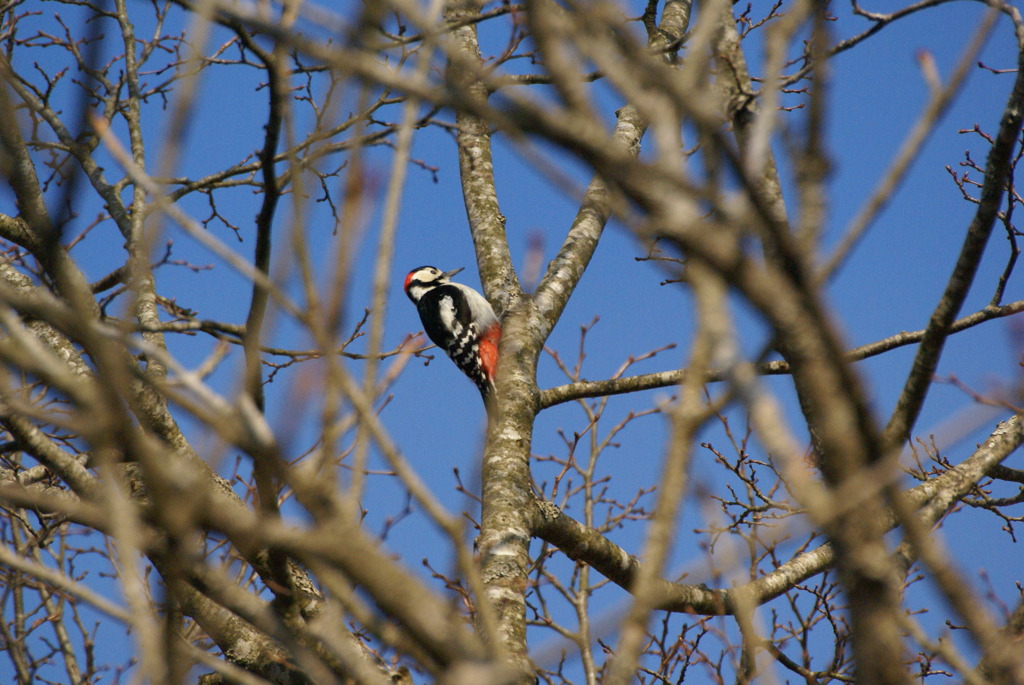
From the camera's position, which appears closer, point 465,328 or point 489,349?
point 489,349

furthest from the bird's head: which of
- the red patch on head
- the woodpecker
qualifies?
the red patch on head

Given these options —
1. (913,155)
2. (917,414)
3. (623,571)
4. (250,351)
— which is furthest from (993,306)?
(250,351)

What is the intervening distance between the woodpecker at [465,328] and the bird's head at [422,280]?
65 cm

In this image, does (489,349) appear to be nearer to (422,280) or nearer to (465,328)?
(465,328)

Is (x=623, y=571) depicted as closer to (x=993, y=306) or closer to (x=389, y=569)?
(x=993, y=306)

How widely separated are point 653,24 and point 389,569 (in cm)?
618

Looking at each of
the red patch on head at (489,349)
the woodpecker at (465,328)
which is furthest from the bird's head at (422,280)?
the red patch on head at (489,349)

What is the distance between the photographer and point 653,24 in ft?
20.9

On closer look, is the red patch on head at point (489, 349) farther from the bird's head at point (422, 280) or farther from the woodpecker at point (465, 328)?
the bird's head at point (422, 280)

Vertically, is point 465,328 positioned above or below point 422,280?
below

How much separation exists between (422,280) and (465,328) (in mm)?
1895

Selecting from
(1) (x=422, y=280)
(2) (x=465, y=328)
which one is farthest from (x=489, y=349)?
(1) (x=422, y=280)

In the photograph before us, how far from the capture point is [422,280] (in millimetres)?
9461

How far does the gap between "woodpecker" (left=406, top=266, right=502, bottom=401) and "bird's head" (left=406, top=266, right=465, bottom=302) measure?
653mm
